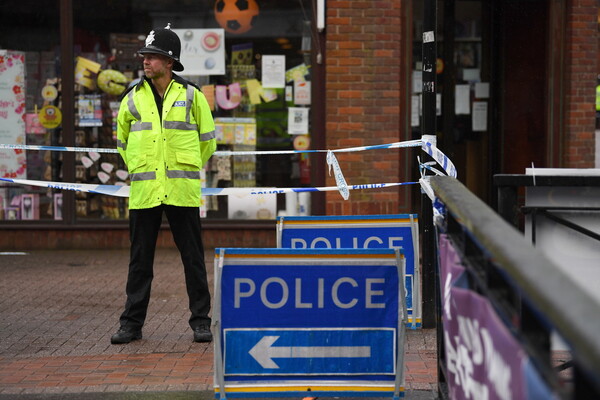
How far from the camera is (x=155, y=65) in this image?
6.55m

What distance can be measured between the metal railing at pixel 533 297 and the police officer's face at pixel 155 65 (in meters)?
3.39

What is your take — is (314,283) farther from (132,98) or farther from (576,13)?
(576,13)

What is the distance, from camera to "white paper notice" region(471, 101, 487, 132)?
12.2 m

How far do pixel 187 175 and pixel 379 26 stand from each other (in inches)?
181

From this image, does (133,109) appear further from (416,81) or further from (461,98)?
(461,98)

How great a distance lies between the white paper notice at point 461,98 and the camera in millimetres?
12148

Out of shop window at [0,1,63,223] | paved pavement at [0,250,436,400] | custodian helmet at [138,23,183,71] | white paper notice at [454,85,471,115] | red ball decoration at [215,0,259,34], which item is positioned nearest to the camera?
paved pavement at [0,250,436,400]

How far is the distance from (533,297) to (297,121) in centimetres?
907

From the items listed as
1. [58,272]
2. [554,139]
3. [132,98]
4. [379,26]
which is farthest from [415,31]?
[132,98]

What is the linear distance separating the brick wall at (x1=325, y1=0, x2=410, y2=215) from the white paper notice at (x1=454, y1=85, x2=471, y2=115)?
65.7 inches

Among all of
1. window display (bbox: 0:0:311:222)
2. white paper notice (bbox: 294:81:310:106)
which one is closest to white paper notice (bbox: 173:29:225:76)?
window display (bbox: 0:0:311:222)

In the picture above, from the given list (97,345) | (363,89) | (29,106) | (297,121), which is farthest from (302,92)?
(97,345)

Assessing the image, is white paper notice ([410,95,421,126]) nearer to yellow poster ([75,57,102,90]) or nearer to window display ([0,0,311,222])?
window display ([0,0,311,222])

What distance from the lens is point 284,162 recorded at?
1109 cm
